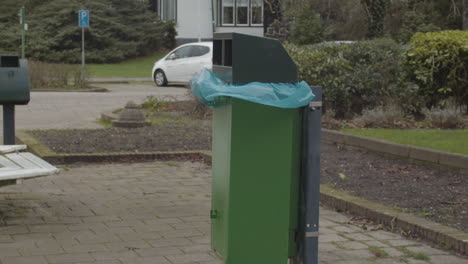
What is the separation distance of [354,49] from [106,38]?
29345mm

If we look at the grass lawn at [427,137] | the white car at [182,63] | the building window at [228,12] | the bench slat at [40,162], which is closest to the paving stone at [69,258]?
the bench slat at [40,162]

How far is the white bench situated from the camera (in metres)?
5.95

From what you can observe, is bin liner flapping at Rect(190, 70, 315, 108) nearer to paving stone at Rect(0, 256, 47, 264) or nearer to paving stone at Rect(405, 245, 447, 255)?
paving stone at Rect(0, 256, 47, 264)

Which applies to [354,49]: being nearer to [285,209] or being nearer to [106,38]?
[285,209]

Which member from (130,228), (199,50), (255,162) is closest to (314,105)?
(255,162)

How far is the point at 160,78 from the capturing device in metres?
27.5

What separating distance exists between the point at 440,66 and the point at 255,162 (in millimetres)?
9838

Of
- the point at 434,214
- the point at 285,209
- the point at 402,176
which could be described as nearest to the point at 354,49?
the point at 402,176

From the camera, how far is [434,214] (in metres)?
6.58

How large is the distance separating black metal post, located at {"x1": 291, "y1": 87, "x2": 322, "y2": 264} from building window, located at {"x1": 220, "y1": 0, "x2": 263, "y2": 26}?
43.7 m

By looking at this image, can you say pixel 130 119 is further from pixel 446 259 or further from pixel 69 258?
pixel 446 259

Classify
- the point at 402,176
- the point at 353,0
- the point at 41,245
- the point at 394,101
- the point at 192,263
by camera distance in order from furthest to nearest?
the point at 353,0 < the point at 394,101 < the point at 402,176 < the point at 41,245 < the point at 192,263

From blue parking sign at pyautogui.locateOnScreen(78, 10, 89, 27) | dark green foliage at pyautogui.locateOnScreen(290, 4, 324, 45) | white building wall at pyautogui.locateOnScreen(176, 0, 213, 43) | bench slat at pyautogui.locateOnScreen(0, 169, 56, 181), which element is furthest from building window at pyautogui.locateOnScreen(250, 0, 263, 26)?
bench slat at pyautogui.locateOnScreen(0, 169, 56, 181)

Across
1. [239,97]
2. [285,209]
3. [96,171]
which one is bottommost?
[96,171]
